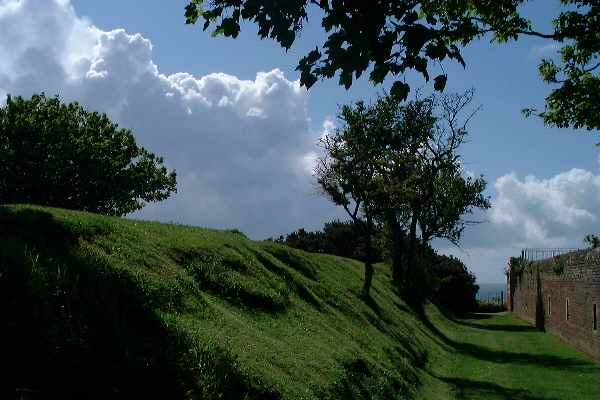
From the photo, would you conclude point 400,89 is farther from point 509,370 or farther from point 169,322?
point 509,370

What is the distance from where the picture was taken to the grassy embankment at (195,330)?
7.31 meters

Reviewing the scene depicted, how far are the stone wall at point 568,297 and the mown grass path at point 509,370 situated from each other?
2.83ft

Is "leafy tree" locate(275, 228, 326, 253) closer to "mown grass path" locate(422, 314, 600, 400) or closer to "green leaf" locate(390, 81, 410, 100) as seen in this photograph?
"mown grass path" locate(422, 314, 600, 400)

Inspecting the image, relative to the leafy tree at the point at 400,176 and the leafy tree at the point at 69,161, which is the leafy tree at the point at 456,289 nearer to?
the leafy tree at the point at 400,176

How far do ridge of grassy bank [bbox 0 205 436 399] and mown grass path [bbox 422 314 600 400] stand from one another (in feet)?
4.62

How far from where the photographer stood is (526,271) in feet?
167

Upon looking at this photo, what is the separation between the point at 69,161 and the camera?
1570 inches

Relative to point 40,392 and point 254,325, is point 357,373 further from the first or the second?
point 40,392

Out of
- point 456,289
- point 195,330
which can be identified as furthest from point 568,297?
point 456,289

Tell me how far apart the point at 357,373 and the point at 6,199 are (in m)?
30.8

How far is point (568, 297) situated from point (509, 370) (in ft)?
31.1

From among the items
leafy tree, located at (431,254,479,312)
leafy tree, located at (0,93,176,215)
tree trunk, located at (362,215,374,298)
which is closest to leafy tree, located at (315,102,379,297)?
tree trunk, located at (362,215,374,298)

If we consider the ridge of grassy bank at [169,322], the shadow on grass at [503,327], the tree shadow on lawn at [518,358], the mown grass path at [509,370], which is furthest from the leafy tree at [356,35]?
the shadow on grass at [503,327]

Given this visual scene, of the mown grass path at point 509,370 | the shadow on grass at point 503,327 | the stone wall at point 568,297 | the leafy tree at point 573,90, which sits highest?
the leafy tree at point 573,90
